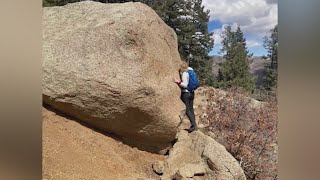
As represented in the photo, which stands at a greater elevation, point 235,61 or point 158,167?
point 235,61

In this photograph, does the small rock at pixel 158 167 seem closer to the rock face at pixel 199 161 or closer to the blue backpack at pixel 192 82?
the rock face at pixel 199 161

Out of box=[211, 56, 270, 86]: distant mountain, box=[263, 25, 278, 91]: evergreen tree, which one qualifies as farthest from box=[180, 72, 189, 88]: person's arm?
box=[263, 25, 278, 91]: evergreen tree

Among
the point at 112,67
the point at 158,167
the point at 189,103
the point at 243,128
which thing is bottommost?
the point at 158,167

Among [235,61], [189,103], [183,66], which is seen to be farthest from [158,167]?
[235,61]

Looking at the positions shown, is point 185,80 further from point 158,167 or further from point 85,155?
point 85,155

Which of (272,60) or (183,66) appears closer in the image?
(272,60)

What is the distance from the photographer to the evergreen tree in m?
1.43

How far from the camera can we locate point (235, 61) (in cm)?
154

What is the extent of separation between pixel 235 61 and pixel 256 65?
0.09 meters

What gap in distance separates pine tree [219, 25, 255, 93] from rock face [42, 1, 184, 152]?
8.2 inches

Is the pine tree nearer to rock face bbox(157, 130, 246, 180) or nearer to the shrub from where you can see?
the shrub

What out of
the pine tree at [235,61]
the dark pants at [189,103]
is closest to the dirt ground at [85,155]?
the dark pants at [189,103]
